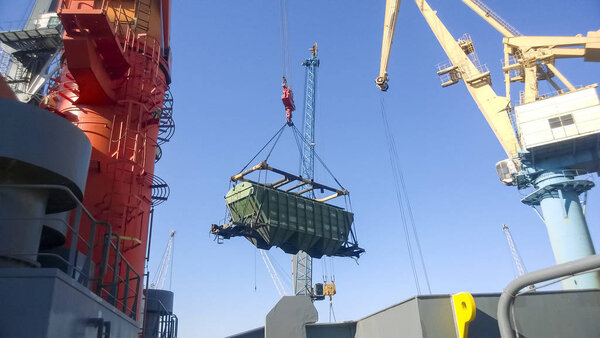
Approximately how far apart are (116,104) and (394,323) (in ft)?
36.5

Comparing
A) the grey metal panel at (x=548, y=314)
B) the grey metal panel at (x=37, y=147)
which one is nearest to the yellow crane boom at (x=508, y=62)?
the grey metal panel at (x=548, y=314)

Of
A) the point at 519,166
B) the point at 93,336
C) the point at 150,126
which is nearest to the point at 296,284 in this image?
the point at 519,166

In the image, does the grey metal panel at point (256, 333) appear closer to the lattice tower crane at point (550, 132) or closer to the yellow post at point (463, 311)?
the yellow post at point (463, 311)

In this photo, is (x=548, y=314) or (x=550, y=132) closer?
(x=548, y=314)

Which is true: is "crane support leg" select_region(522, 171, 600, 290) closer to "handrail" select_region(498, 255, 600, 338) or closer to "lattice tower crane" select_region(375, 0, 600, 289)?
"lattice tower crane" select_region(375, 0, 600, 289)

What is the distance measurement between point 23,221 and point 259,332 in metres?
7.71

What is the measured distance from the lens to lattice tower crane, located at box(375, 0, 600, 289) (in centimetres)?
2955

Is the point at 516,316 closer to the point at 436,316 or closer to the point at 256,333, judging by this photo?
the point at 436,316

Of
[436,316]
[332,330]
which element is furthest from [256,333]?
[436,316]

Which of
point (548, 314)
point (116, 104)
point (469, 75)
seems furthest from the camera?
point (469, 75)

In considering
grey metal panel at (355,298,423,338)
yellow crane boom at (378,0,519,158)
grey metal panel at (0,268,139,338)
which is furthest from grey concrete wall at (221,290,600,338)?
yellow crane boom at (378,0,519,158)

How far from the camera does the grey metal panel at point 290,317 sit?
1270cm

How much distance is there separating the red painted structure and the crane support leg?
24.8m

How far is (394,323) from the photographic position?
1270 cm
